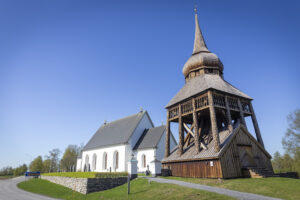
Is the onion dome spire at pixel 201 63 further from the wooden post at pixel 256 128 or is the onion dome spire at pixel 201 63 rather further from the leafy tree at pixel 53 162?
the leafy tree at pixel 53 162

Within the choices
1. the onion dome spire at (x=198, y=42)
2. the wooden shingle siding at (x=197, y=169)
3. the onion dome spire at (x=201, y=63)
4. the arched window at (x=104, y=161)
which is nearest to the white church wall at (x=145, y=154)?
the wooden shingle siding at (x=197, y=169)

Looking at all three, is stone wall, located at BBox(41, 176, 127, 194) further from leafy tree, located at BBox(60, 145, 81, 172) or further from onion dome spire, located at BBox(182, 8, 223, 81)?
leafy tree, located at BBox(60, 145, 81, 172)

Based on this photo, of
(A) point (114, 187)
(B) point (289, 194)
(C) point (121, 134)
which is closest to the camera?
(B) point (289, 194)

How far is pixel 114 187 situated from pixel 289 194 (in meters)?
15.3

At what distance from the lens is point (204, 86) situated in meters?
20.4

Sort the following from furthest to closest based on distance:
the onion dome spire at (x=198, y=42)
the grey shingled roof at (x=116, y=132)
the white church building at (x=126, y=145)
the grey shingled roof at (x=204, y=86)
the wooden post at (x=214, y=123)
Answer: the grey shingled roof at (x=116, y=132)
the white church building at (x=126, y=145)
the onion dome spire at (x=198, y=42)
the grey shingled roof at (x=204, y=86)
the wooden post at (x=214, y=123)

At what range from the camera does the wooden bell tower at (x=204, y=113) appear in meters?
18.2

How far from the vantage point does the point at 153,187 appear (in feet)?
49.8

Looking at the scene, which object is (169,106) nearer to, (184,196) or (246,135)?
(246,135)

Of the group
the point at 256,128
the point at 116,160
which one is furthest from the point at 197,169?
the point at 116,160

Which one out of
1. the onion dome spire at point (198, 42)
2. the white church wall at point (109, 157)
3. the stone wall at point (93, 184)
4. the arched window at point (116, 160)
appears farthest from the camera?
the arched window at point (116, 160)

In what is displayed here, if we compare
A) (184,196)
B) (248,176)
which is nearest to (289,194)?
(184,196)

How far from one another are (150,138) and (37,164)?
56.9 metres

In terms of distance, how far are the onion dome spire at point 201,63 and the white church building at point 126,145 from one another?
11498 millimetres
